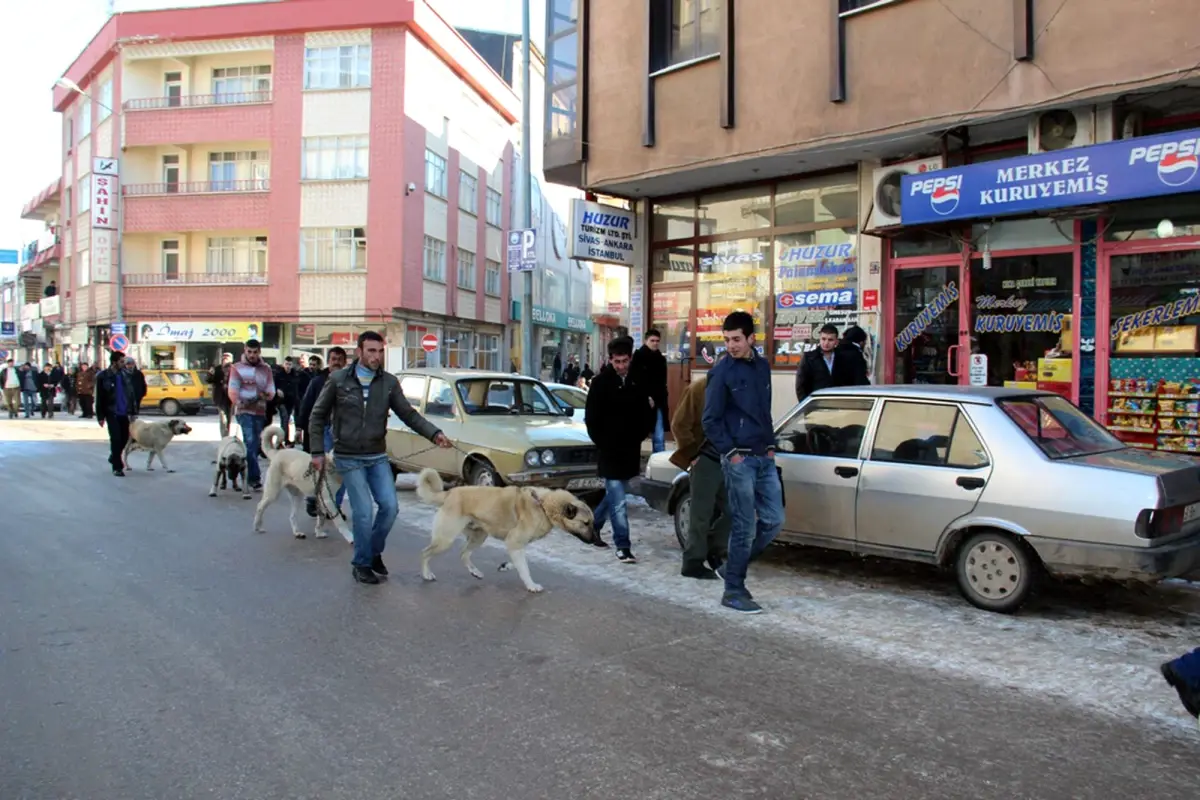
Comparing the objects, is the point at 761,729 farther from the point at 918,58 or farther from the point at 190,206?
the point at 190,206

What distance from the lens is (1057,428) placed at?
20.6 ft

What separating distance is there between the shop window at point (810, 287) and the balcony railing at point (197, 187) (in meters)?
26.2

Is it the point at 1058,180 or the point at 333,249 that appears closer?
the point at 1058,180

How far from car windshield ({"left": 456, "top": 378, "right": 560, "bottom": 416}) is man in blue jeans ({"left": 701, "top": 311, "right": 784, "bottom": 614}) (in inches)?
203

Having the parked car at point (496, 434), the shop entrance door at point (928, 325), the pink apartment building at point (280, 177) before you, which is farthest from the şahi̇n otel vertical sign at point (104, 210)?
the shop entrance door at point (928, 325)

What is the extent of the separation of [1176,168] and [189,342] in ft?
110

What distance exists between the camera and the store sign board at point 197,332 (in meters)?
34.0

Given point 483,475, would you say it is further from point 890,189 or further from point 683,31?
point 683,31

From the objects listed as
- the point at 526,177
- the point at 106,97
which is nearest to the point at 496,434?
the point at 526,177

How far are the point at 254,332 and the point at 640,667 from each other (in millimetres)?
32158

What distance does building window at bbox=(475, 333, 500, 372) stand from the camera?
4159 centimetres

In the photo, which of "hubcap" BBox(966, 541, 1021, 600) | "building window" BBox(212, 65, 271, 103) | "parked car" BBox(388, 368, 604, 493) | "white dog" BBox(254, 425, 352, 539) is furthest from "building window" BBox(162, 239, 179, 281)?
"hubcap" BBox(966, 541, 1021, 600)

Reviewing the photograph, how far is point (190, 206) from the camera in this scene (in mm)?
35250

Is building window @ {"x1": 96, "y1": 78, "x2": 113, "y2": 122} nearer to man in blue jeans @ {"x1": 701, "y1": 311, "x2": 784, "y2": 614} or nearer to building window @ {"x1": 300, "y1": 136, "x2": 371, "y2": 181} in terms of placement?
building window @ {"x1": 300, "y1": 136, "x2": 371, "y2": 181}
